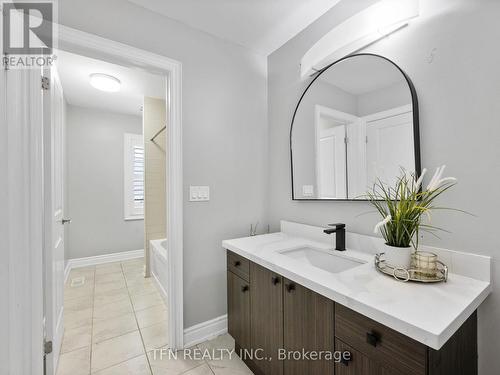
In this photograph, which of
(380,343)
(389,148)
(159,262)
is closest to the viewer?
(380,343)

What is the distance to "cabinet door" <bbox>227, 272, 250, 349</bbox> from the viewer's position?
1476 mm

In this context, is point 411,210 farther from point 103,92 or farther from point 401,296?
point 103,92

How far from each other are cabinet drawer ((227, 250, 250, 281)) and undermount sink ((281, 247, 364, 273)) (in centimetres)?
25

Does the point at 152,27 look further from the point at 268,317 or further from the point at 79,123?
the point at 79,123

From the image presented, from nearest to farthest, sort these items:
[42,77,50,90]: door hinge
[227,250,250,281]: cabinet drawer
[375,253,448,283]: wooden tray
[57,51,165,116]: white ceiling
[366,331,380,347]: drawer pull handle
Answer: [366,331,380,347]: drawer pull handle < [375,253,448,283]: wooden tray < [42,77,50,90]: door hinge < [227,250,250,281]: cabinet drawer < [57,51,165,116]: white ceiling

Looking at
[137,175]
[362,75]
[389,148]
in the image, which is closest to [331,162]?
[389,148]

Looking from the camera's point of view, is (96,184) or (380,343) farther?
(96,184)

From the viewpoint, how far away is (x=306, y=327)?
3.45ft

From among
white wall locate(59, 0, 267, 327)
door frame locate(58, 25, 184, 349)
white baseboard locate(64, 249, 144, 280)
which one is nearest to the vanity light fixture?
white wall locate(59, 0, 267, 327)

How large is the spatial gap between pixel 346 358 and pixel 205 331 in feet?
4.23

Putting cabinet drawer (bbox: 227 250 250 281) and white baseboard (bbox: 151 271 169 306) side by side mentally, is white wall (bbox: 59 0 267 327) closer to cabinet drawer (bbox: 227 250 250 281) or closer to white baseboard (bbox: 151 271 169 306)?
cabinet drawer (bbox: 227 250 250 281)

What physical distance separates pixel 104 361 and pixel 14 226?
1.12 metres

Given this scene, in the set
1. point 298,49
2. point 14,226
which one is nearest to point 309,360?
point 14,226

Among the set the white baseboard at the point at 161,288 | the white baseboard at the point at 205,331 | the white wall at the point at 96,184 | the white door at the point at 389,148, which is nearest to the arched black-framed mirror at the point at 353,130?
the white door at the point at 389,148
